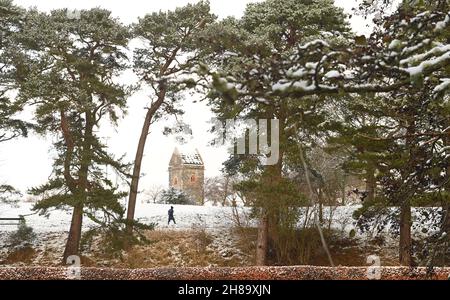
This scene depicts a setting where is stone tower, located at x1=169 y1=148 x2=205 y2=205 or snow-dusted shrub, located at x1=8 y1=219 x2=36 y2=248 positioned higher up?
stone tower, located at x1=169 y1=148 x2=205 y2=205

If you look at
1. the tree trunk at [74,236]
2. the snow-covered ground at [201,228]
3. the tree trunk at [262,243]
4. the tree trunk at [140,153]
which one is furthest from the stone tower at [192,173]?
the tree trunk at [262,243]

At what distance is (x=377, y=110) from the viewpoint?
53.4 ft

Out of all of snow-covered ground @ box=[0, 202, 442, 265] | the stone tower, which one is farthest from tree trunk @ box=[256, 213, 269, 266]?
the stone tower

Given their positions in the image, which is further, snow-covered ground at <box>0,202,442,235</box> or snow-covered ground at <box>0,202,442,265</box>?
snow-covered ground at <box>0,202,442,235</box>

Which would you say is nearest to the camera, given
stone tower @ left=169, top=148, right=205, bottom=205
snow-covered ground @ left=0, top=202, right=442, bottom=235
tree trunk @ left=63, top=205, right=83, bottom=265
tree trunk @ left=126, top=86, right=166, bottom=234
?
tree trunk @ left=63, top=205, right=83, bottom=265

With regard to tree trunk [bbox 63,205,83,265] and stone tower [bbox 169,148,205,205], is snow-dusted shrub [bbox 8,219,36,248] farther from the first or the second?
stone tower [bbox 169,148,205,205]

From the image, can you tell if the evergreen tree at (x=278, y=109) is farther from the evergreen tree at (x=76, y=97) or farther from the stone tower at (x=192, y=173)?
the stone tower at (x=192, y=173)

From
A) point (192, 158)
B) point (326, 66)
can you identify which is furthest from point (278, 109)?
point (192, 158)

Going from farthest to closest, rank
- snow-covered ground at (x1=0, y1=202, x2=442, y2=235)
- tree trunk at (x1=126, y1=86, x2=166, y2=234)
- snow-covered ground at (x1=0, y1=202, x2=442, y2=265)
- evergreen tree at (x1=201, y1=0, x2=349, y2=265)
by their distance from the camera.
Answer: snow-covered ground at (x1=0, y1=202, x2=442, y2=235), snow-covered ground at (x1=0, y1=202, x2=442, y2=265), tree trunk at (x1=126, y1=86, x2=166, y2=234), evergreen tree at (x1=201, y1=0, x2=349, y2=265)

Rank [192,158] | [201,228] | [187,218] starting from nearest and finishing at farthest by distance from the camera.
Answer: [201,228] < [187,218] < [192,158]

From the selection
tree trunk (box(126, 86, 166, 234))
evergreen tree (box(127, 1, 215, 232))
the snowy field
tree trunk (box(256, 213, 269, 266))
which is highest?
evergreen tree (box(127, 1, 215, 232))

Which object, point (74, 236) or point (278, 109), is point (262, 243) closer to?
point (278, 109)

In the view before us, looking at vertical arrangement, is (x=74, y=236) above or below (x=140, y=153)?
below
